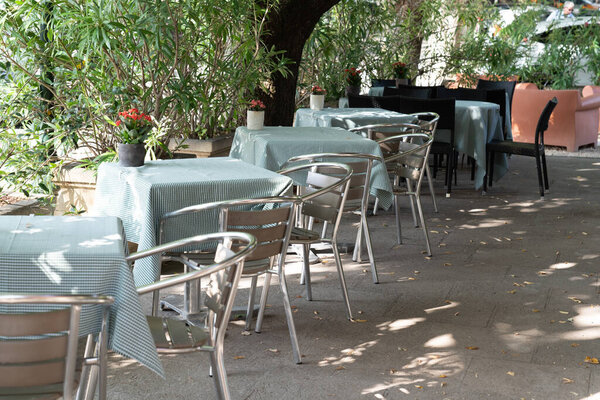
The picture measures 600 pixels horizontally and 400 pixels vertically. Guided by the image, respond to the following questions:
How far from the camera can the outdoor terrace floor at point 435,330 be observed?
10.3 feet

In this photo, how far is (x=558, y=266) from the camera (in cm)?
493

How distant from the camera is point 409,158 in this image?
16.9 ft

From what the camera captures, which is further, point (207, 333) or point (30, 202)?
point (30, 202)

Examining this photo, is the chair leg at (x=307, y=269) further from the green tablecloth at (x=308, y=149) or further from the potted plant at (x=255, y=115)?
the potted plant at (x=255, y=115)

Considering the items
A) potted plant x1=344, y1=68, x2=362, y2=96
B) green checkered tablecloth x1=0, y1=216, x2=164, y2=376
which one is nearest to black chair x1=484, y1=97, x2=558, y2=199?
potted plant x1=344, y1=68, x2=362, y2=96

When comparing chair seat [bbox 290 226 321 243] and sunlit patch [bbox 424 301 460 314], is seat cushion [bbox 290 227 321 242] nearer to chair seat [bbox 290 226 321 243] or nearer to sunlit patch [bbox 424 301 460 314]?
chair seat [bbox 290 226 321 243]

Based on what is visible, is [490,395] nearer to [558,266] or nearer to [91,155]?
[558,266]

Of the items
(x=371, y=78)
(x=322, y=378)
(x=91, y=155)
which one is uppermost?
(x=371, y=78)

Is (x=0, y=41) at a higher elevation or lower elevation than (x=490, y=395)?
higher

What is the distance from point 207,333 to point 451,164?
16.2 feet

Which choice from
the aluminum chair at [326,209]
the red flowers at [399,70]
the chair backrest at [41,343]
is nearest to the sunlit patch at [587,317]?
the aluminum chair at [326,209]

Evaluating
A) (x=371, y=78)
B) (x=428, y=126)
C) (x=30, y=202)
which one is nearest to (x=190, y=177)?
(x=30, y=202)

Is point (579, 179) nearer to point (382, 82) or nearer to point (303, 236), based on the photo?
point (382, 82)

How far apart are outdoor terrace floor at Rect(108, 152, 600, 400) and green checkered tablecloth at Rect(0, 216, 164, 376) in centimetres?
88
